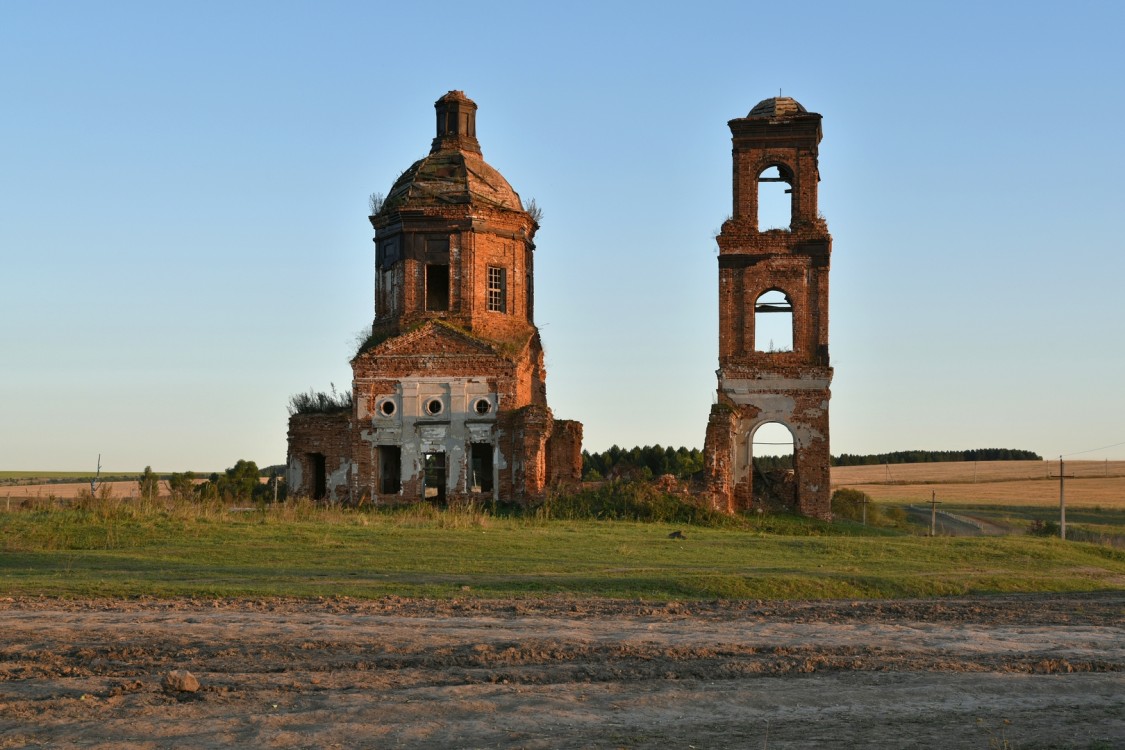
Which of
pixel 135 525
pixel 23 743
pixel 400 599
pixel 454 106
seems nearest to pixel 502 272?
pixel 454 106

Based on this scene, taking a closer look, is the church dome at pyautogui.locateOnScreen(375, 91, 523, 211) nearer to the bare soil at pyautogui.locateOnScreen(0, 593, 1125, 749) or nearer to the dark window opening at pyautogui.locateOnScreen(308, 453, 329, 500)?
the dark window opening at pyautogui.locateOnScreen(308, 453, 329, 500)

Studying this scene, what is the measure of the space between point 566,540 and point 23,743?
16.8 meters

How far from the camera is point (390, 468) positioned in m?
37.4

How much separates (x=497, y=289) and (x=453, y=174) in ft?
12.2

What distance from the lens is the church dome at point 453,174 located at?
37656mm

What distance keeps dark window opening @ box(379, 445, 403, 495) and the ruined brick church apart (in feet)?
0.14

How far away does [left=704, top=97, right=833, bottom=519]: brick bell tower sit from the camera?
35188 millimetres

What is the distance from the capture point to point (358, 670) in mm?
10750

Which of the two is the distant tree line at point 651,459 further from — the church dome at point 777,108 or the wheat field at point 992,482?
the church dome at point 777,108

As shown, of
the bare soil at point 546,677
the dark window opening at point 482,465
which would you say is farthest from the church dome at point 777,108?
the bare soil at point 546,677

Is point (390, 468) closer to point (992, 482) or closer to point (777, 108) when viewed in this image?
point (777, 108)

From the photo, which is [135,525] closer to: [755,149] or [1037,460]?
[755,149]

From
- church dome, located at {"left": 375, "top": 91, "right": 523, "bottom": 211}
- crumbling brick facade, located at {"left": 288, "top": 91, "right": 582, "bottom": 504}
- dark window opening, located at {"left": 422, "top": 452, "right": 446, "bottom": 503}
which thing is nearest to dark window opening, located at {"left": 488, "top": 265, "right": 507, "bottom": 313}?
crumbling brick facade, located at {"left": 288, "top": 91, "right": 582, "bottom": 504}

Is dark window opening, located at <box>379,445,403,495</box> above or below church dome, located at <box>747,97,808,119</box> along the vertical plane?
below
